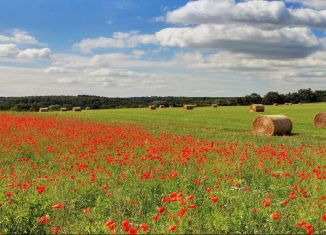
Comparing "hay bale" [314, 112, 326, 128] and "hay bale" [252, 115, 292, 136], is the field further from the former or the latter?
"hay bale" [314, 112, 326, 128]

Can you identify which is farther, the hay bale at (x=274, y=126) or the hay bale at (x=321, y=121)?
the hay bale at (x=321, y=121)

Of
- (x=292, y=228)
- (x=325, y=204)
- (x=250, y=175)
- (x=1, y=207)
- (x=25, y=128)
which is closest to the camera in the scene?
(x=292, y=228)

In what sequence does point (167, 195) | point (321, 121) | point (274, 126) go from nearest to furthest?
point (167, 195), point (274, 126), point (321, 121)

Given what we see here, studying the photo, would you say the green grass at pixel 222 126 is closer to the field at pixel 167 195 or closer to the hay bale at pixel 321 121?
the hay bale at pixel 321 121

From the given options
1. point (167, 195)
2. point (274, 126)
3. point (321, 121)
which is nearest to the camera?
point (167, 195)

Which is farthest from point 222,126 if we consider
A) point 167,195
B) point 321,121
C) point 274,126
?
point 167,195

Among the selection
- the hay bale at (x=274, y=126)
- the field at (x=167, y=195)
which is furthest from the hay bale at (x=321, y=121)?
the field at (x=167, y=195)

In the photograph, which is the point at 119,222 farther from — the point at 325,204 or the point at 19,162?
the point at 19,162

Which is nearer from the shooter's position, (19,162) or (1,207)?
(1,207)

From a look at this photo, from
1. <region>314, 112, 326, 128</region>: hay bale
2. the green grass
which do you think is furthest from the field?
<region>314, 112, 326, 128</region>: hay bale

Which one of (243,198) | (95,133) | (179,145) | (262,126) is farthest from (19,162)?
(262,126)

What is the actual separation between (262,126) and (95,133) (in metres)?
10.5

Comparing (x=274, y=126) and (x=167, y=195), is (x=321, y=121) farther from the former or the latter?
(x=167, y=195)

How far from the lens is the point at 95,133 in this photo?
894 inches
